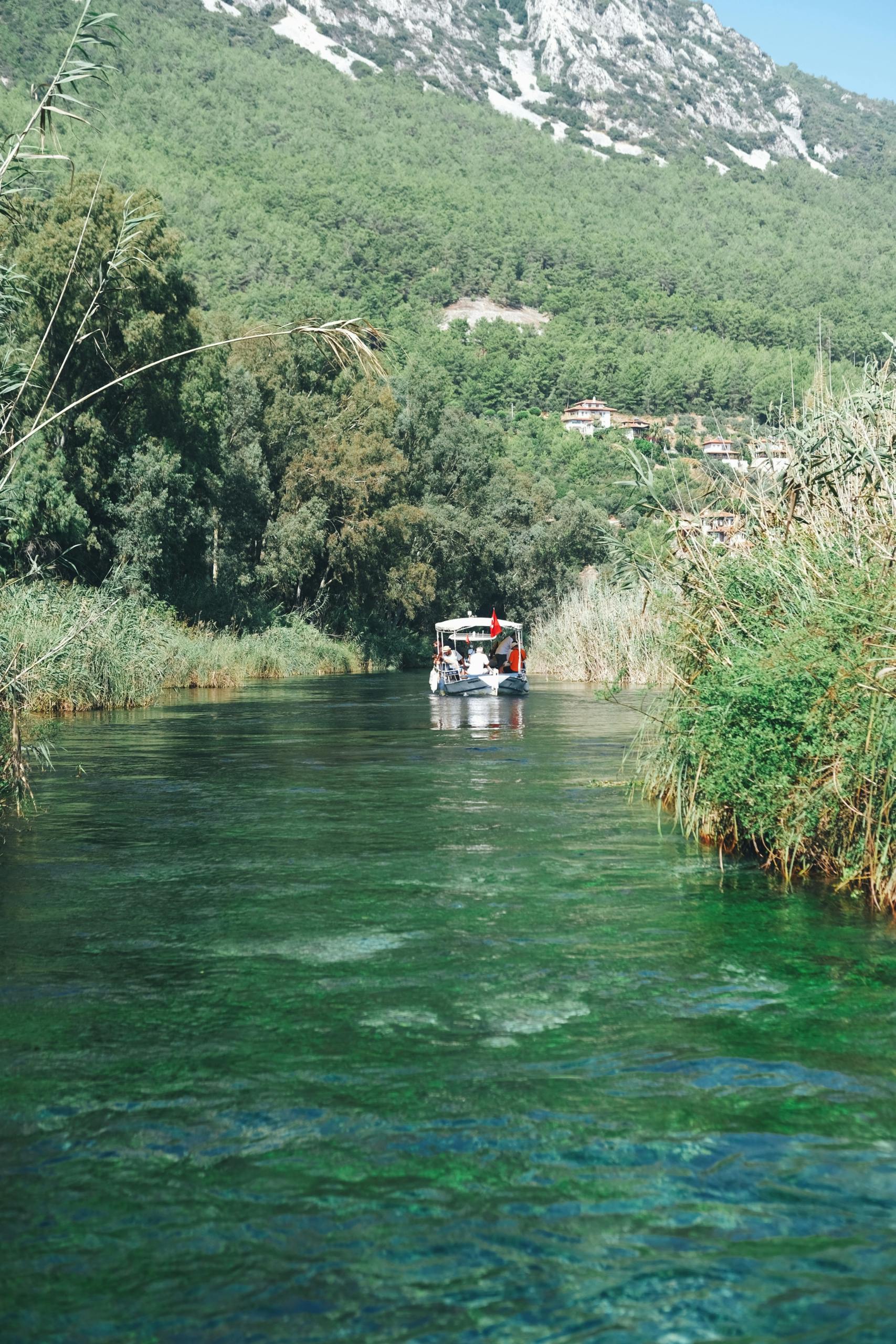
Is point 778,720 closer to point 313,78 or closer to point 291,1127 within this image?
point 291,1127

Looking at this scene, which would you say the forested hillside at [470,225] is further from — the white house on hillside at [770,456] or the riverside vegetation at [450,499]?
the white house on hillside at [770,456]

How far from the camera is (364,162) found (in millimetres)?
130000

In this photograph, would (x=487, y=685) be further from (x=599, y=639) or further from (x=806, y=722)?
(x=806, y=722)

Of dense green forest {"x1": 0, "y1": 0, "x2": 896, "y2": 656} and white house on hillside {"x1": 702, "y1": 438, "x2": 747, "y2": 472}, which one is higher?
dense green forest {"x1": 0, "y1": 0, "x2": 896, "y2": 656}

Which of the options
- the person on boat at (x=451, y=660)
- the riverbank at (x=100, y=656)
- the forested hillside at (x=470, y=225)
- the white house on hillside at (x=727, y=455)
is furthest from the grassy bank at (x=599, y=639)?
the forested hillside at (x=470, y=225)

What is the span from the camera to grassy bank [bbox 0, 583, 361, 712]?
16391 millimetres

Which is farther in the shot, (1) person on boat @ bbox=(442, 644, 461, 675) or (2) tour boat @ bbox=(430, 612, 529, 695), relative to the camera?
(1) person on boat @ bbox=(442, 644, 461, 675)

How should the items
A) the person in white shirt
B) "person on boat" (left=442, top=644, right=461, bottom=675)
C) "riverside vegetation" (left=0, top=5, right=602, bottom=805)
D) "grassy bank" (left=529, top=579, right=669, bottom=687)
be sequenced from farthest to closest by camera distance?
"person on boat" (left=442, top=644, right=461, bottom=675), "grassy bank" (left=529, top=579, right=669, bottom=687), the person in white shirt, "riverside vegetation" (left=0, top=5, right=602, bottom=805)

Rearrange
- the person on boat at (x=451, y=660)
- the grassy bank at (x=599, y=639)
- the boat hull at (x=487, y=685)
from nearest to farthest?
the boat hull at (x=487, y=685) → the grassy bank at (x=599, y=639) → the person on boat at (x=451, y=660)

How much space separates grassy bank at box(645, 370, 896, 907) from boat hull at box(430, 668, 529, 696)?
23.6 metres

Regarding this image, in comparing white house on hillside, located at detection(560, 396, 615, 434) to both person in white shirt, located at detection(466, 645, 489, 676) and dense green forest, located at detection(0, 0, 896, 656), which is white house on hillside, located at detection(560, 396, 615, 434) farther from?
person in white shirt, located at detection(466, 645, 489, 676)

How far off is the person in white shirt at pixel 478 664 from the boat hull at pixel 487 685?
14.3 inches

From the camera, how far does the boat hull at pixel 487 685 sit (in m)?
36.2

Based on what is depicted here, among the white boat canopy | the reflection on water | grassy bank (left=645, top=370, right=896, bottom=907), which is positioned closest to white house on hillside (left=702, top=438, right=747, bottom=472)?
grassy bank (left=645, top=370, right=896, bottom=907)
